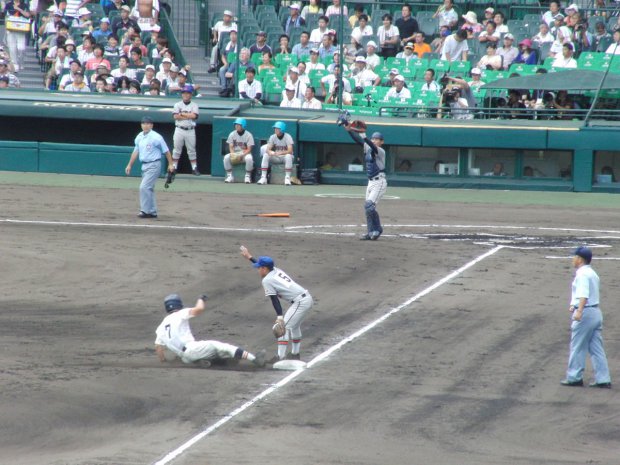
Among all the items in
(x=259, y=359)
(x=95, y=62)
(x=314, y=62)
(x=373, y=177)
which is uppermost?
(x=314, y=62)

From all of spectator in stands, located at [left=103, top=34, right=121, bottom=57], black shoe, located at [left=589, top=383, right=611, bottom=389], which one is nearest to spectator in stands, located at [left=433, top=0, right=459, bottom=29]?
spectator in stands, located at [left=103, top=34, right=121, bottom=57]

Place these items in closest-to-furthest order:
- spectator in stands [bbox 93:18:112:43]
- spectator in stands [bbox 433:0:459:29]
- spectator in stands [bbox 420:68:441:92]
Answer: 1. spectator in stands [bbox 420:68:441:92]
2. spectator in stands [bbox 433:0:459:29]
3. spectator in stands [bbox 93:18:112:43]

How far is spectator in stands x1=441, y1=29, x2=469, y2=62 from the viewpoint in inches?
1168

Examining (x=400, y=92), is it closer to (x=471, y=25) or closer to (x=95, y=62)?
(x=471, y=25)

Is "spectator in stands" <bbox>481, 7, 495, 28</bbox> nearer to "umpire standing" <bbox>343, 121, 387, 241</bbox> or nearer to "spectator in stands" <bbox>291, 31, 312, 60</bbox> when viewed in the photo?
"spectator in stands" <bbox>291, 31, 312, 60</bbox>

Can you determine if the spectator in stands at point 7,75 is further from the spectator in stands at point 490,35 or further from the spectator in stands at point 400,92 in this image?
the spectator in stands at point 490,35

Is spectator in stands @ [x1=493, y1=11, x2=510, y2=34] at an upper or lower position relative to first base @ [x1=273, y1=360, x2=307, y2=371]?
upper

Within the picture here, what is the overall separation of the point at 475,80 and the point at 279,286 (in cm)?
1757

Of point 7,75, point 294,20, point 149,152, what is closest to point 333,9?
point 294,20

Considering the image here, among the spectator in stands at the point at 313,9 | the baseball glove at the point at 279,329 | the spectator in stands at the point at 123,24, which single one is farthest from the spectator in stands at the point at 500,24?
the baseball glove at the point at 279,329

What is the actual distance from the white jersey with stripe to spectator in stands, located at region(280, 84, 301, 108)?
1744 cm

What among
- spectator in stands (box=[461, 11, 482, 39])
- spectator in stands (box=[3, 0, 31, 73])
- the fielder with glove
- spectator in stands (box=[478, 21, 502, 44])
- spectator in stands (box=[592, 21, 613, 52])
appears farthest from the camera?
spectator in stands (box=[3, 0, 31, 73])

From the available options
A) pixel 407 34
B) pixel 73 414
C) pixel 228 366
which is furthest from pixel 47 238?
pixel 407 34

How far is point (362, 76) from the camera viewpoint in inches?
1191
